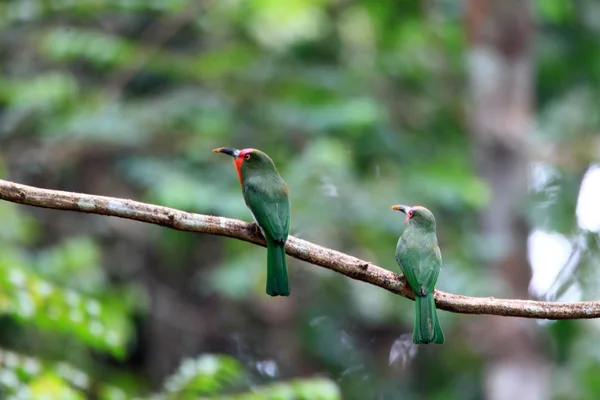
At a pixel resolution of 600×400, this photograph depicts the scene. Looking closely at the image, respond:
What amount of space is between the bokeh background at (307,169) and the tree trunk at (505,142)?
0.07ft

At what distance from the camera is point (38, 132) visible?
8234mm

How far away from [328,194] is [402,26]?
11.7 ft

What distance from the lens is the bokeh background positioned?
24.7ft

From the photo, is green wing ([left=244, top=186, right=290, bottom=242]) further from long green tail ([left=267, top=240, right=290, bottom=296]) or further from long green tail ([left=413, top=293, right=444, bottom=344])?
long green tail ([left=413, top=293, right=444, bottom=344])

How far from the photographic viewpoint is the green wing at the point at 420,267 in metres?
3.43

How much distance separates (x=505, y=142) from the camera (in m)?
9.37

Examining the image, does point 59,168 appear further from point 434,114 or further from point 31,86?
point 434,114

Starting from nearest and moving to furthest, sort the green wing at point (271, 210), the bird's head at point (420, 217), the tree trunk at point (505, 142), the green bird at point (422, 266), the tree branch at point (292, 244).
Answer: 1. the tree branch at point (292, 244)
2. the green bird at point (422, 266)
3. the green wing at point (271, 210)
4. the bird's head at point (420, 217)
5. the tree trunk at point (505, 142)

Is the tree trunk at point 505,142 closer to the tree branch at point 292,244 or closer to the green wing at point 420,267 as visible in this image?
the green wing at point 420,267

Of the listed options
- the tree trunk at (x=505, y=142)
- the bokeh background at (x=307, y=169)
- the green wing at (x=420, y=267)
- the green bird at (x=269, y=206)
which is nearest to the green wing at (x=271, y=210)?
the green bird at (x=269, y=206)

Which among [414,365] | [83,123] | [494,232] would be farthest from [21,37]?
[414,365]

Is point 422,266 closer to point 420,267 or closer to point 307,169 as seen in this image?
point 420,267

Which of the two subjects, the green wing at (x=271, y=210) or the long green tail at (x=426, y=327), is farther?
the green wing at (x=271, y=210)

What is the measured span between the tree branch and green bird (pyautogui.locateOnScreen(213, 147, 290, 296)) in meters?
0.05
